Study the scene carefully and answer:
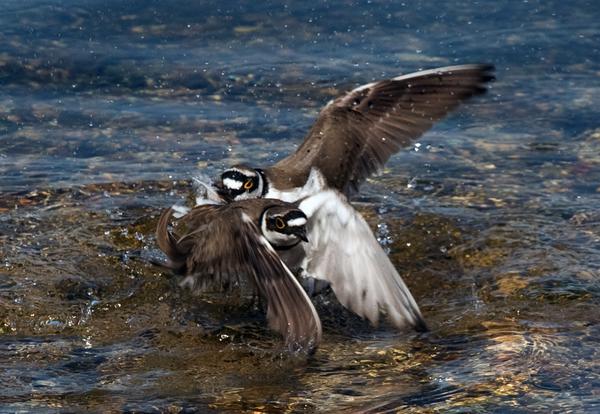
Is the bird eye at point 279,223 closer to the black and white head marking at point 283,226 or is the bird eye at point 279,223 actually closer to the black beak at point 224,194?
the black and white head marking at point 283,226

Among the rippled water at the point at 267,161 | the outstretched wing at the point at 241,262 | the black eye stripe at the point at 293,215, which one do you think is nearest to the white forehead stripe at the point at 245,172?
the outstretched wing at the point at 241,262

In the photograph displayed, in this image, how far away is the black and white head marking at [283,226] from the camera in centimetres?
693

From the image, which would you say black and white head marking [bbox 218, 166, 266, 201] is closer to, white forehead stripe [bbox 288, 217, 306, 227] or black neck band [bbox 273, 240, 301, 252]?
black neck band [bbox 273, 240, 301, 252]

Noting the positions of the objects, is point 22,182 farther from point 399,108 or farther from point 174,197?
point 399,108

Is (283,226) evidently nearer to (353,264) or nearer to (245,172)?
(353,264)

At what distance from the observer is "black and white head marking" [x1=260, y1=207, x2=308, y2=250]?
22.7ft

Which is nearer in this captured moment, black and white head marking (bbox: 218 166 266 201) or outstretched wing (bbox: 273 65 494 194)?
black and white head marking (bbox: 218 166 266 201)

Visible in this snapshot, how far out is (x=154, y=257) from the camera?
798 cm

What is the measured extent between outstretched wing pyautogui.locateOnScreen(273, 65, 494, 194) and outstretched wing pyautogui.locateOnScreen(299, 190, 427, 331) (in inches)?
34.0

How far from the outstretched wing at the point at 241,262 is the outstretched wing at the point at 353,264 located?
0.49 meters

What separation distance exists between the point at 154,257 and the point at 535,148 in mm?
3729

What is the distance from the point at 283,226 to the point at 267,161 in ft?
10.0

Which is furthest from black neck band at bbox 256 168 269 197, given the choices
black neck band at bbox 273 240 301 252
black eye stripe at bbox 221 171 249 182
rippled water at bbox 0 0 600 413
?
rippled water at bbox 0 0 600 413

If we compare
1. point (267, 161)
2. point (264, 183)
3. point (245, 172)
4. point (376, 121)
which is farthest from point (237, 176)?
point (267, 161)
